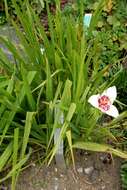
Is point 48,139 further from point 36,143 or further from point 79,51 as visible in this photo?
point 79,51

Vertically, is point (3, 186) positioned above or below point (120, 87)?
below

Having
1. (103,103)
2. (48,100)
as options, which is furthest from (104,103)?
(48,100)

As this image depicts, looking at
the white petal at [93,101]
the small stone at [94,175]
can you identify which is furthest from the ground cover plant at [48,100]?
the small stone at [94,175]

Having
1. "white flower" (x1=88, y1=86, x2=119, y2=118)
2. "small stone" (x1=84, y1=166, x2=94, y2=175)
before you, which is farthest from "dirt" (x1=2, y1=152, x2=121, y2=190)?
"white flower" (x1=88, y1=86, x2=119, y2=118)

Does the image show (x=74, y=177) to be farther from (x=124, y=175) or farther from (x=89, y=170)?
(x=124, y=175)

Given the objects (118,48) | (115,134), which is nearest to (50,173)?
(115,134)

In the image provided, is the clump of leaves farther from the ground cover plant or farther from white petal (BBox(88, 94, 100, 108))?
white petal (BBox(88, 94, 100, 108))
